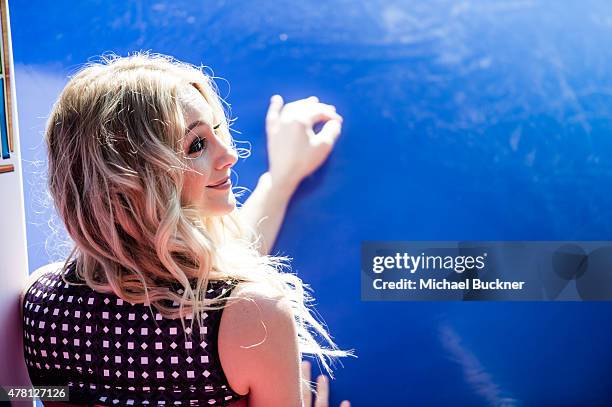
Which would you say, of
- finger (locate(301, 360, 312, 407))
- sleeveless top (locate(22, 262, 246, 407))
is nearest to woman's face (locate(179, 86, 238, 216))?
sleeveless top (locate(22, 262, 246, 407))

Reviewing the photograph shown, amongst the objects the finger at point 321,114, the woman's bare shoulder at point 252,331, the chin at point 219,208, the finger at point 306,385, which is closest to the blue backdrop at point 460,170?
the finger at point 321,114

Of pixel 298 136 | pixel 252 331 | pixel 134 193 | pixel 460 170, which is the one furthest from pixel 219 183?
pixel 460 170

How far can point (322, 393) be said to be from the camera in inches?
88.4

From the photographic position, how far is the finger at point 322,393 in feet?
7.36

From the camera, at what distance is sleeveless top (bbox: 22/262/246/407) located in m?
1.06

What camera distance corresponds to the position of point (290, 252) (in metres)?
2.24

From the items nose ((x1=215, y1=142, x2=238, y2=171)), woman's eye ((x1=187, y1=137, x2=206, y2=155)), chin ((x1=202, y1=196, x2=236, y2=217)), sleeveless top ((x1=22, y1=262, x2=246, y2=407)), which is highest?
woman's eye ((x1=187, y1=137, x2=206, y2=155))

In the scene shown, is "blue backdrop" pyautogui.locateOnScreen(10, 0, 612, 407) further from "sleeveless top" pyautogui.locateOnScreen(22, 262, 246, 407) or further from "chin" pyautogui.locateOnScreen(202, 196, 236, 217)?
"sleeveless top" pyautogui.locateOnScreen(22, 262, 246, 407)

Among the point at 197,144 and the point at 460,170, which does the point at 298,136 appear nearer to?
the point at 460,170

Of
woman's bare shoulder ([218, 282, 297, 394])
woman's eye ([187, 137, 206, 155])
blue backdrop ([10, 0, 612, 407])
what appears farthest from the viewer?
blue backdrop ([10, 0, 612, 407])

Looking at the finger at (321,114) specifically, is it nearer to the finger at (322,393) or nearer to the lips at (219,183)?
the finger at (322,393)

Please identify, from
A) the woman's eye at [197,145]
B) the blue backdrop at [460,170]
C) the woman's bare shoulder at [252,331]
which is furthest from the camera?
the blue backdrop at [460,170]

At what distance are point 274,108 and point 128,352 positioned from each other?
4.19ft

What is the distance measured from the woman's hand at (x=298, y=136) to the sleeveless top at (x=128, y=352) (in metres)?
1.15
